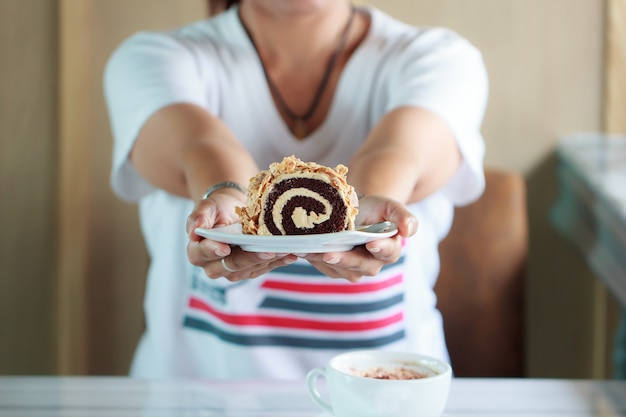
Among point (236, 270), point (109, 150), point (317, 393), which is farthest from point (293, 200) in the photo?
point (109, 150)

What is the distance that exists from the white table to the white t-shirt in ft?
1.16

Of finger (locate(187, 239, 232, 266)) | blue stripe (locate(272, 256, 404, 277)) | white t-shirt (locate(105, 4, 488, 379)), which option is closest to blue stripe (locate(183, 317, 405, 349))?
white t-shirt (locate(105, 4, 488, 379))

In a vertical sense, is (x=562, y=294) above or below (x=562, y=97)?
below

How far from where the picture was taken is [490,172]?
1.42 meters

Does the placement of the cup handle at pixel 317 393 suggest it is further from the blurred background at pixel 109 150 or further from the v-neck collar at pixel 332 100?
the blurred background at pixel 109 150

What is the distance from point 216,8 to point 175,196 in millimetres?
375

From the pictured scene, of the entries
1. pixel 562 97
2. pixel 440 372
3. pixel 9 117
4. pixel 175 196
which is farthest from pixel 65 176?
pixel 440 372

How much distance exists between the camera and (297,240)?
595 mm

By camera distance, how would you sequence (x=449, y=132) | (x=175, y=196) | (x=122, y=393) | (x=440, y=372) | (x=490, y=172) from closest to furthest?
(x=440, y=372) < (x=122, y=393) < (x=449, y=132) < (x=175, y=196) < (x=490, y=172)

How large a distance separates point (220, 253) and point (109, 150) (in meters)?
0.91

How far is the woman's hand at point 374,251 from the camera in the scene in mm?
668

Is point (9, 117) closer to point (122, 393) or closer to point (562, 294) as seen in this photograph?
point (122, 393)

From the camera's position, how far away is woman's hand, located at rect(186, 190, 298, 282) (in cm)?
67

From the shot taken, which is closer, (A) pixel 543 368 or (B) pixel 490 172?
(B) pixel 490 172
